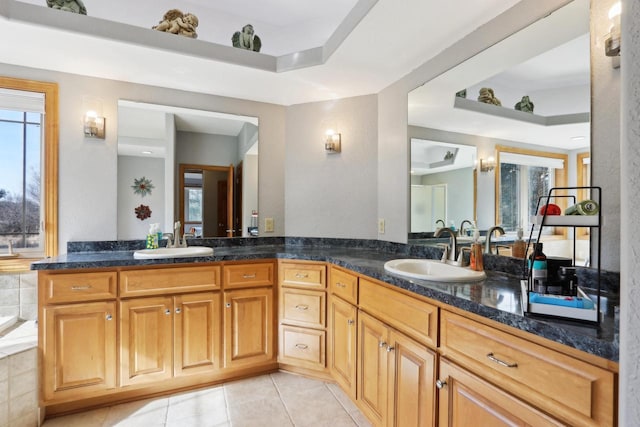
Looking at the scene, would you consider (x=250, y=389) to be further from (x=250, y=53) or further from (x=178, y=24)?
(x=178, y=24)

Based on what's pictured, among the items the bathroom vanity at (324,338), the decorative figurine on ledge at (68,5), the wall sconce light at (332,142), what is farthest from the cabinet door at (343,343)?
the decorative figurine on ledge at (68,5)

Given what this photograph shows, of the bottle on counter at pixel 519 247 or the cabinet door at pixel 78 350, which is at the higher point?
the bottle on counter at pixel 519 247

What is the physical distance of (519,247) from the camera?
5.20ft

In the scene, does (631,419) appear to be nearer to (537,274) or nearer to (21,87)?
(537,274)

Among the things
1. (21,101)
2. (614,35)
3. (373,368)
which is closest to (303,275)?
(373,368)

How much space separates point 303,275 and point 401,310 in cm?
92

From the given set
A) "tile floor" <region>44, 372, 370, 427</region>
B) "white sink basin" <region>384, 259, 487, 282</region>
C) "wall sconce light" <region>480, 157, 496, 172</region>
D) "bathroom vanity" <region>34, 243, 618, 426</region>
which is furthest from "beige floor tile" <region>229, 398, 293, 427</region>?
"wall sconce light" <region>480, 157, 496, 172</region>

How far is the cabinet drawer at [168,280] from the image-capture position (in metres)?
1.94

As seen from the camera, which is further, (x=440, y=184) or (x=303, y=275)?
(x=303, y=275)

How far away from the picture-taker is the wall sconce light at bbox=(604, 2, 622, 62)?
1.18 meters

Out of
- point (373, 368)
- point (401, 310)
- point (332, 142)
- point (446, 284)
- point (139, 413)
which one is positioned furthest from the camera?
point (332, 142)

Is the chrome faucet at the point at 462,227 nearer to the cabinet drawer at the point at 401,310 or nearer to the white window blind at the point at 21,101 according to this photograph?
the cabinet drawer at the point at 401,310

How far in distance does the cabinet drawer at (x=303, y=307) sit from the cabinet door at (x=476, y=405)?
3.56 feet

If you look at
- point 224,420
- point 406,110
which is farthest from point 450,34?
point 224,420
